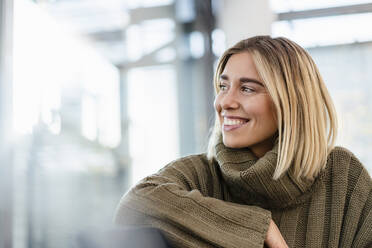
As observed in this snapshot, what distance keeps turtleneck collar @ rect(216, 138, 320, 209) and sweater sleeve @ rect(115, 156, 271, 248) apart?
136mm

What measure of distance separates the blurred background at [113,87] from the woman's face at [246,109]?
0.58 m

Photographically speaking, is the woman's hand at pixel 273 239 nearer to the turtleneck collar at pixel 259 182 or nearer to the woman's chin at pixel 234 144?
the turtleneck collar at pixel 259 182

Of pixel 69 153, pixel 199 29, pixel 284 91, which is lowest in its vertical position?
pixel 69 153

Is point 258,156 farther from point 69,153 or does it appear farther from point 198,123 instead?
point 198,123

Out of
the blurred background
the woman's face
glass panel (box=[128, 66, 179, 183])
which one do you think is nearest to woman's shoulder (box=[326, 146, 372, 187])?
the woman's face

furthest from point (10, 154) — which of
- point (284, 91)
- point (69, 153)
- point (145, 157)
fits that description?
point (145, 157)

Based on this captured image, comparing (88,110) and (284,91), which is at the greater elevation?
(284,91)

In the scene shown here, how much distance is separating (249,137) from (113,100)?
86 cm

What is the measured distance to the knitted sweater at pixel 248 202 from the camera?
3.78 ft

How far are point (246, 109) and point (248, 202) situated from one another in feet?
0.93

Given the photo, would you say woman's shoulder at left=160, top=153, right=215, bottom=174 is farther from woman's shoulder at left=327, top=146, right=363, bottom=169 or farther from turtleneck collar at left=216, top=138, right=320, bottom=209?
woman's shoulder at left=327, top=146, right=363, bottom=169

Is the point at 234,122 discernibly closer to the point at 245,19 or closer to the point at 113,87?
the point at 113,87

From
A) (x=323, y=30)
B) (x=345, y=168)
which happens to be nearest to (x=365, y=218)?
(x=345, y=168)

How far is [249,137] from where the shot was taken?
4.65 ft
